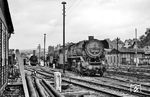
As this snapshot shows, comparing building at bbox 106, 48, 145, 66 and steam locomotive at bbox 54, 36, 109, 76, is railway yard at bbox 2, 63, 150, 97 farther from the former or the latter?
building at bbox 106, 48, 145, 66

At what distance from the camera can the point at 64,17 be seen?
3234 cm

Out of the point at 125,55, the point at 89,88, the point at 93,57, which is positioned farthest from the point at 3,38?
the point at 125,55

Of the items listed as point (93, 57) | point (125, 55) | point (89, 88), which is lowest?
point (89, 88)

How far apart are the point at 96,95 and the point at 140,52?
192ft

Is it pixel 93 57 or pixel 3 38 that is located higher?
pixel 3 38

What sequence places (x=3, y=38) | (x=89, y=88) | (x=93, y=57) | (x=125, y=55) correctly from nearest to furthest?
(x=3, y=38) → (x=89, y=88) → (x=93, y=57) → (x=125, y=55)

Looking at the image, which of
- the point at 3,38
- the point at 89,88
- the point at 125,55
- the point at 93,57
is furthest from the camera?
the point at 125,55

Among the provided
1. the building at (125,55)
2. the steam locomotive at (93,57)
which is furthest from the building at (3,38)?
the building at (125,55)

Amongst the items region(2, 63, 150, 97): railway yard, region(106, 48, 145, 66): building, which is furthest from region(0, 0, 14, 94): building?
region(106, 48, 145, 66): building

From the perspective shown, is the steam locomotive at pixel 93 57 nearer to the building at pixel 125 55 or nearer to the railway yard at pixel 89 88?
the railway yard at pixel 89 88

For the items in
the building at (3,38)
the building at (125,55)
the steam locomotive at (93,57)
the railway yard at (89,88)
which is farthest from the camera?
the building at (125,55)

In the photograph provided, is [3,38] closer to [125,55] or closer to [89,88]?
[89,88]

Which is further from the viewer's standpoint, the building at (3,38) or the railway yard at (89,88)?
the railway yard at (89,88)

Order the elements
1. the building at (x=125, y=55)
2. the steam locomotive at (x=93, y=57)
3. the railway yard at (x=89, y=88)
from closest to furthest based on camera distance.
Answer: the railway yard at (x=89, y=88) → the steam locomotive at (x=93, y=57) → the building at (x=125, y=55)
